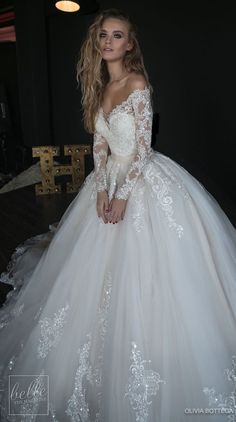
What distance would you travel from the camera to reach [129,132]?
1.68 meters

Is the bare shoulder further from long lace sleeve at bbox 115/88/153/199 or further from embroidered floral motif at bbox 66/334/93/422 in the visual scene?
embroidered floral motif at bbox 66/334/93/422

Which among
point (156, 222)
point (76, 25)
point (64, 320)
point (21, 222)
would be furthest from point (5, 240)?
point (76, 25)

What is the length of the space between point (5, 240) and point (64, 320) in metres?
1.78

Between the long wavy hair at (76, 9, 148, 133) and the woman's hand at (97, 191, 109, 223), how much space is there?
1.30 feet

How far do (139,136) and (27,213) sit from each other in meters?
2.47

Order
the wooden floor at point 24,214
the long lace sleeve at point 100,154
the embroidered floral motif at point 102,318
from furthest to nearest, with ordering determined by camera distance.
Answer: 1. the wooden floor at point 24,214
2. the long lace sleeve at point 100,154
3. the embroidered floral motif at point 102,318

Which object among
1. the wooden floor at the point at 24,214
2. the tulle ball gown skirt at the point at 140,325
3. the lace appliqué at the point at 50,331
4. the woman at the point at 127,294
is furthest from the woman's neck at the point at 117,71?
the wooden floor at the point at 24,214

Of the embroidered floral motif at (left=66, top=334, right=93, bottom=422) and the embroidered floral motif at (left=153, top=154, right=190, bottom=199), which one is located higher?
the embroidered floral motif at (left=153, top=154, right=190, bottom=199)

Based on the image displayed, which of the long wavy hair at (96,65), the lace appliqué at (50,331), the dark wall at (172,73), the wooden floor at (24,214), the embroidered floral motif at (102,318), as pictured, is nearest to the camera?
the embroidered floral motif at (102,318)

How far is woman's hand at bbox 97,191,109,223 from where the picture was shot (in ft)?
5.45

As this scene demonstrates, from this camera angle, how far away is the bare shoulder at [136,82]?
1619 mm

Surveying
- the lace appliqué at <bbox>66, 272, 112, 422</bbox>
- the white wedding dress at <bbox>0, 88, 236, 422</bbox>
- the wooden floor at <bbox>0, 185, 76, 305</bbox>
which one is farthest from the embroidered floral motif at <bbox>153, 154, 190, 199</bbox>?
the wooden floor at <bbox>0, 185, 76, 305</bbox>

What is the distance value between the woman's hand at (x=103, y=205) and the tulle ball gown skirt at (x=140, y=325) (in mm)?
40

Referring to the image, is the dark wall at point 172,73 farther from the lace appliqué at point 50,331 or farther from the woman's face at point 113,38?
the lace appliqué at point 50,331
